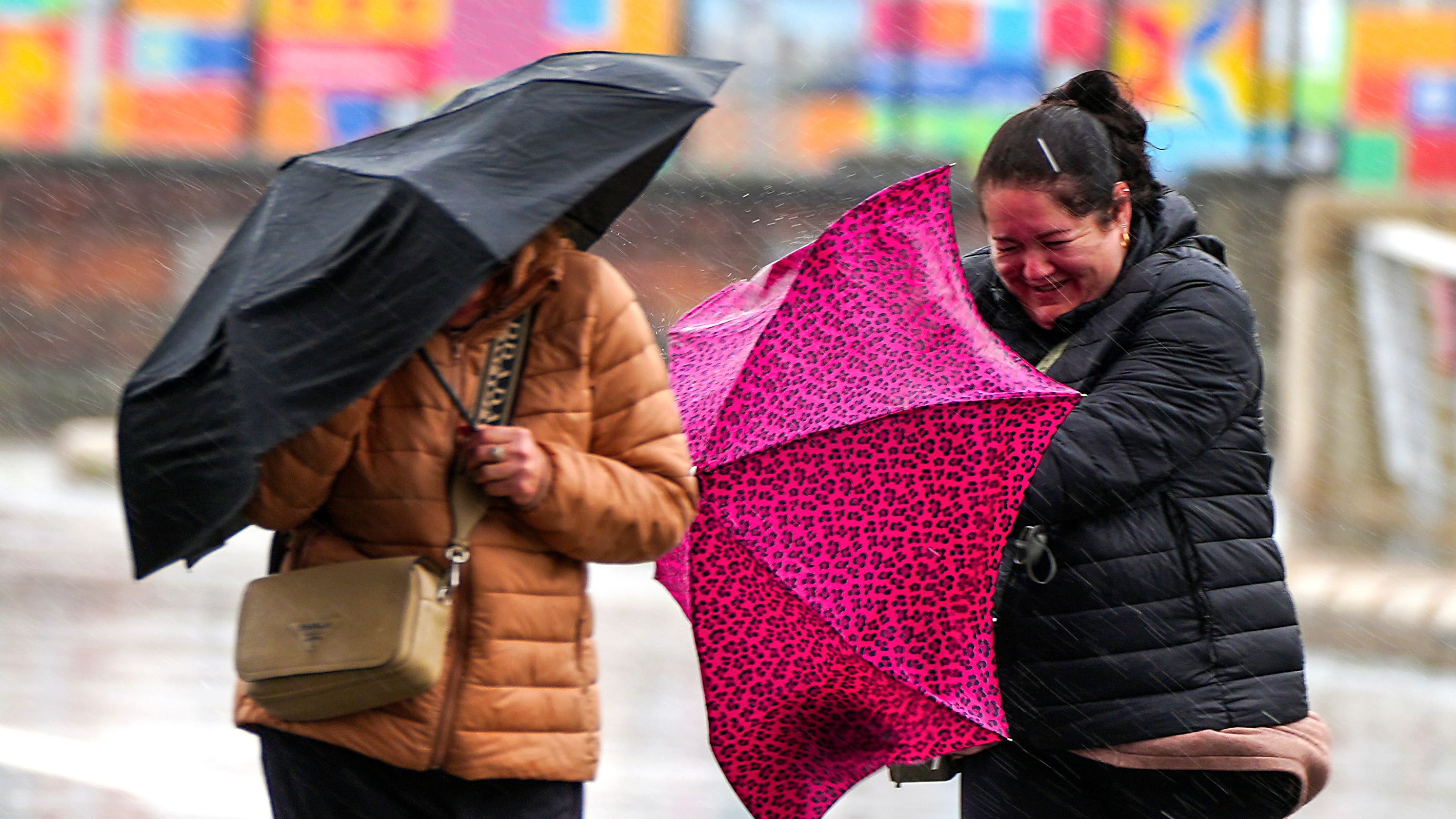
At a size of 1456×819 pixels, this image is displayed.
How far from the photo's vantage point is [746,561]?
3047mm

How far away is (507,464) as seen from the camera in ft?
9.09

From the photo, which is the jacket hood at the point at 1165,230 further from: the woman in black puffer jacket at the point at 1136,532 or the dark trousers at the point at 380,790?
the dark trousers at the point at 380,790

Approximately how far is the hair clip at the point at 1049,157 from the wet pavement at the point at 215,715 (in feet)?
12.7

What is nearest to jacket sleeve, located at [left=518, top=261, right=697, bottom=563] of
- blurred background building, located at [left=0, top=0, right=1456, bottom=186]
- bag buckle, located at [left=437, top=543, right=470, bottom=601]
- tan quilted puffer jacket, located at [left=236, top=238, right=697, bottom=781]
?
tan quilted puffer jacket, located at [left=236, top=238, right=697, bottom=781]

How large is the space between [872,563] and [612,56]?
0.95m

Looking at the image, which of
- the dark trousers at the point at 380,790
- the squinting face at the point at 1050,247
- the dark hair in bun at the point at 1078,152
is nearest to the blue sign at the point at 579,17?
the dark hair in bun at the point at 1078,152

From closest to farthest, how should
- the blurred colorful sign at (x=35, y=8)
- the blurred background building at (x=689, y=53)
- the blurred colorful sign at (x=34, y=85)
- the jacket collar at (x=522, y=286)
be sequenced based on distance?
1. the jacket collar at (x=522, y=286)
2. the blurred colorful sign at (x=34, y=85)
3. the blurred background building at (x=689, y=53)
4. the blurred colorful sign at (x=35, y=8)

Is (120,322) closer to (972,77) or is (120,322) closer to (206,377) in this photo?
(972,77)

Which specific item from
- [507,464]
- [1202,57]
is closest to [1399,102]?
[1202,57]

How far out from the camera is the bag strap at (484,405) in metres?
2.81

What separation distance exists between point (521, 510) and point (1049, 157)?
41.4 inches

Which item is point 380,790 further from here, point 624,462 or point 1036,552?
point 1036,552

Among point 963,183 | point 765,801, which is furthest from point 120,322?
point 765,801

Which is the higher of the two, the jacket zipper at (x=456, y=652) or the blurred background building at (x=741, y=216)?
the jacket zipper at (x=456, y=652)
